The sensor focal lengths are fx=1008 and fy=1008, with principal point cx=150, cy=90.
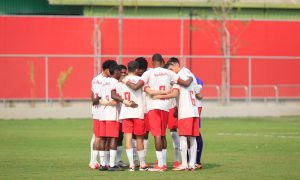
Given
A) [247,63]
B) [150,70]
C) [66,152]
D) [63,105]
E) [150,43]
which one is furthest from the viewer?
[150,43]

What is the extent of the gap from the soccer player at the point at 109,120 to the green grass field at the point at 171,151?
1.73 feet

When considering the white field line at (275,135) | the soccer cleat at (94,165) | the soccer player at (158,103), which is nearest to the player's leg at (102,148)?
the soccer cleat at (94,165)

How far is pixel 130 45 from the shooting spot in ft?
167

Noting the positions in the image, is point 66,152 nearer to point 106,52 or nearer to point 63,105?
point 63,105

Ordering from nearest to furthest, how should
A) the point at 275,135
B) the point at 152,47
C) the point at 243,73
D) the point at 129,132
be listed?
the point at 129,132 < the point at 275,135 < the point at 243,73 < the point at 152,47

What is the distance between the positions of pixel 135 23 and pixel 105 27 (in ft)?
5.63

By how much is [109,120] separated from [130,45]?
97.1 feet

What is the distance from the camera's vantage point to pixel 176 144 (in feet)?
72.4

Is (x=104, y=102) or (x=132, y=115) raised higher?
(x=104, y=102)

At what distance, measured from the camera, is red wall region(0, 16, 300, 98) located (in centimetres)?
4409

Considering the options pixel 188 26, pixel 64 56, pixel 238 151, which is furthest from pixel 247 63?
pixel 238 151

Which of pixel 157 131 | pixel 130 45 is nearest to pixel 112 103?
pixel 157 131

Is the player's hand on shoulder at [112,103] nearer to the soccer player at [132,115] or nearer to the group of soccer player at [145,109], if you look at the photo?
the group of soccer player at [145,109]

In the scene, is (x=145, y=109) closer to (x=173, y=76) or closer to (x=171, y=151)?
(x=173, y=76)
